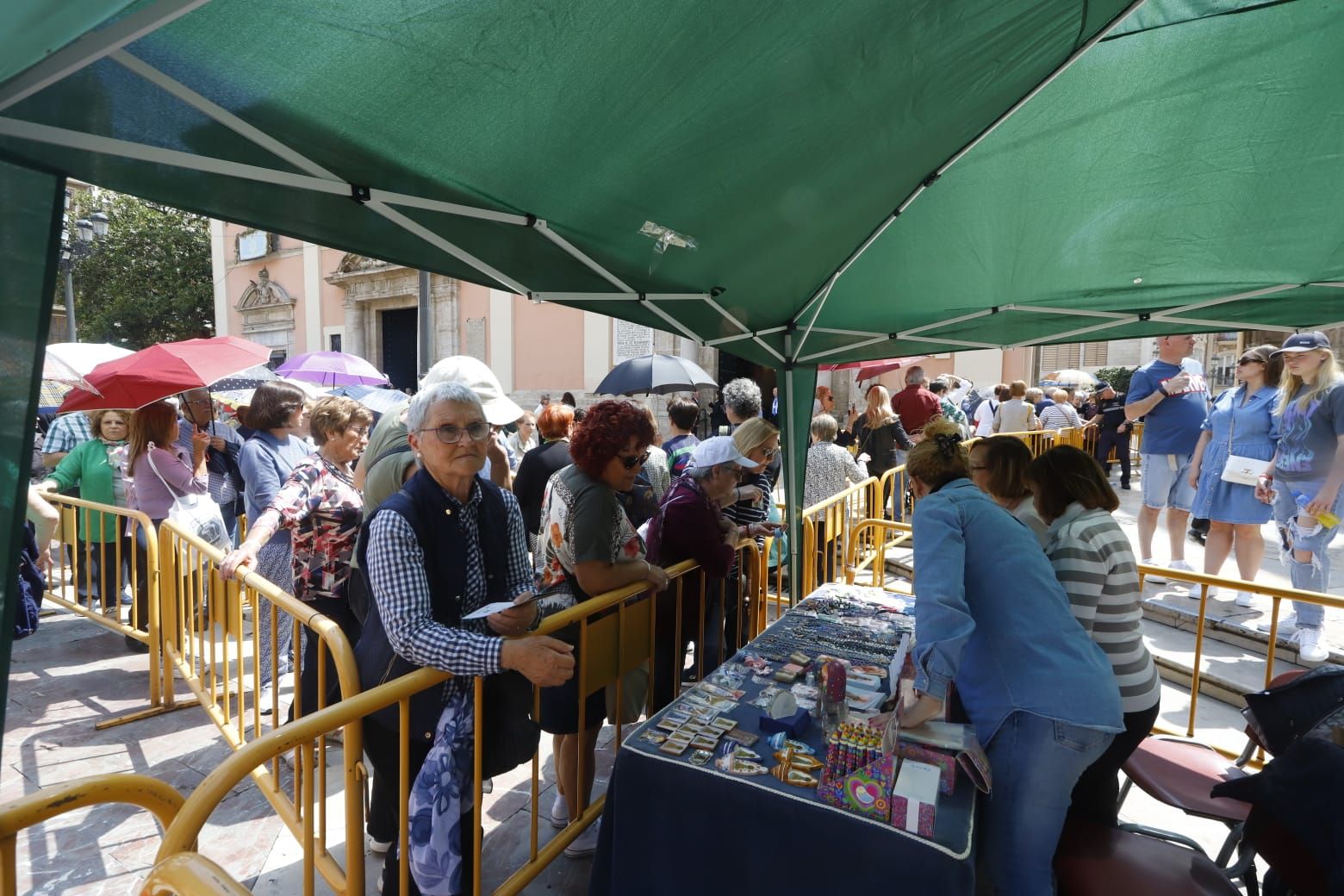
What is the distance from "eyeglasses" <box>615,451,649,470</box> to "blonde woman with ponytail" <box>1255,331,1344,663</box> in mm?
4279

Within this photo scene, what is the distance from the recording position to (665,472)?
489 centimetres

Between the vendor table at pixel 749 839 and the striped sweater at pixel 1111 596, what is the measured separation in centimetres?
85

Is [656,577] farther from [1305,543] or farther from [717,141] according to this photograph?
[1305,543]

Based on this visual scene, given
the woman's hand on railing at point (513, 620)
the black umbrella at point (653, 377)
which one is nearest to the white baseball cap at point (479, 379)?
the woman's hand on railing at point (513, 620)

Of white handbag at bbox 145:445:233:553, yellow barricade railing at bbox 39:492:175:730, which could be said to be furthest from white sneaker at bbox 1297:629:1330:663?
yellow barricade railing at bbox 39:492:175:730

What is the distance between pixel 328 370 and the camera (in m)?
9.12

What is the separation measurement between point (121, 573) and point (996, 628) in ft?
19.6

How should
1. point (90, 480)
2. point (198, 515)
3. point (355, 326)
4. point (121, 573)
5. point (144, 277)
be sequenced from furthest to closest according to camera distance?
point (144, 277)
point (355, 326)
point (90, 480)
point (121, 573)
point (198, 515)

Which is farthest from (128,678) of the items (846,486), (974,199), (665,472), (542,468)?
(974,199)

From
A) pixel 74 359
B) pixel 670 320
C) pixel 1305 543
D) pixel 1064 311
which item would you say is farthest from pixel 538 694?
pixel 74 359

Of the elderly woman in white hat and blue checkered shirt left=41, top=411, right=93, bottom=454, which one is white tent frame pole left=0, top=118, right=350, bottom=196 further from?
blue checkered shirt left=41, top=411, right=93, bottom=454

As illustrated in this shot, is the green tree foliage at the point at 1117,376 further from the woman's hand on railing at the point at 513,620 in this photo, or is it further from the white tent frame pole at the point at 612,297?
the woman's hand on railing at the point at 513,620

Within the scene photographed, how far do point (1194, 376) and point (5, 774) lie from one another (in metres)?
8.46

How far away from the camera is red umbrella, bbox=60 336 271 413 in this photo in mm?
4531
